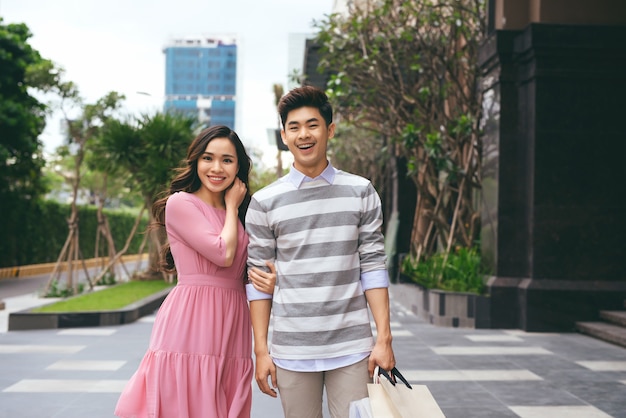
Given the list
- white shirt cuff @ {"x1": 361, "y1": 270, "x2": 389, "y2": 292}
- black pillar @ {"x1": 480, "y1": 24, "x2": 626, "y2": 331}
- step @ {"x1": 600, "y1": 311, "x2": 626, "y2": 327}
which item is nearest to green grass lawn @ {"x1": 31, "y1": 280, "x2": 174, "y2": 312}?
black pillar @ {"x1": 480, "y1": 24, "x2": 626, "y2": 331}

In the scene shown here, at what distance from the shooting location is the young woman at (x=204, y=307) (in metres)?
2.76

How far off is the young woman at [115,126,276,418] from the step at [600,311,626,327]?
22.5 feet

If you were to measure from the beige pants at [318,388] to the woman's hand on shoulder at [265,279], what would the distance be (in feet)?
0.95

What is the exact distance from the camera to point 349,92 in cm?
1366

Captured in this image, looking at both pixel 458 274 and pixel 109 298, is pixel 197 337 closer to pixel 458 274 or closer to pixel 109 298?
pixel 458 274

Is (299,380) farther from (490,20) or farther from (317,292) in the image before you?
(490,20)

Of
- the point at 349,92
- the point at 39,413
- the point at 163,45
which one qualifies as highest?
the point at 163,45

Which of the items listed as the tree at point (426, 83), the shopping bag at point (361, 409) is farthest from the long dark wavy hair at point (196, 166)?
the tree at point (426, 83)

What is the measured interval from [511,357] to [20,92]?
711 inches

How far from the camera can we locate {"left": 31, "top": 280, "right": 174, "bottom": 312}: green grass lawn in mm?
10695

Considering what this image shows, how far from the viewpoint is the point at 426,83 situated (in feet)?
44.9

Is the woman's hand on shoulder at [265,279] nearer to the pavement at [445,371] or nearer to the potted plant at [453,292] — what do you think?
the pavement at [445,371]

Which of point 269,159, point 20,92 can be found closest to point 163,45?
point 269,159

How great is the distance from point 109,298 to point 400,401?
35.6 feet
